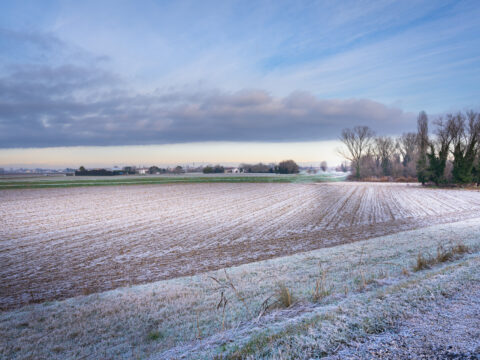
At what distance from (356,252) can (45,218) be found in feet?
85.0

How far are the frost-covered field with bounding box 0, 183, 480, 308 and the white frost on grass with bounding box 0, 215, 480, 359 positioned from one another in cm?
221

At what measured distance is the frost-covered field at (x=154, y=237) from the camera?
1155 centimetres

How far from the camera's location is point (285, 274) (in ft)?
32.8

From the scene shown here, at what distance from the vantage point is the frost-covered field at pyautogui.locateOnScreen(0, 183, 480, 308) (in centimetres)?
1155

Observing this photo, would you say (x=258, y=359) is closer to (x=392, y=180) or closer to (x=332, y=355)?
(x=332, y=355)

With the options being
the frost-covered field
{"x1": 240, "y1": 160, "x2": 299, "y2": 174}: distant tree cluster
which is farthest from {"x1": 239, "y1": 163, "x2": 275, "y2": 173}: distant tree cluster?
the frost-covered field

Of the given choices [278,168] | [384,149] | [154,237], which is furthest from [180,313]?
[278,168]

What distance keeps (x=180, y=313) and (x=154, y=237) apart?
38.8ft

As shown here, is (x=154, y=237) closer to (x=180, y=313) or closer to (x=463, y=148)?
(x=180, y=313)

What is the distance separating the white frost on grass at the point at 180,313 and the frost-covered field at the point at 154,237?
221cm

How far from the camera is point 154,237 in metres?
18.2

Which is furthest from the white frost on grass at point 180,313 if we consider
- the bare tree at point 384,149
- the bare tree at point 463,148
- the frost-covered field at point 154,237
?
the bare tree at point 384,149

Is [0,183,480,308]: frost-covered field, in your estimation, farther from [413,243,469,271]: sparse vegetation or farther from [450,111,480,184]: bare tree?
[450,111,480,184]: bare tree

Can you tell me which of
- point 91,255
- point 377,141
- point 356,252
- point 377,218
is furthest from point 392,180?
point 91,255
